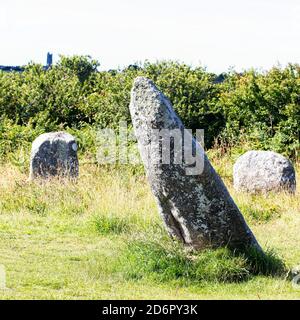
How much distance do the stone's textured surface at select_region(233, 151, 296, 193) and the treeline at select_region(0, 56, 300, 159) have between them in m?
3.74

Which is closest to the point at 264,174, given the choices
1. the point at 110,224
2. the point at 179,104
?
the point at 110,224

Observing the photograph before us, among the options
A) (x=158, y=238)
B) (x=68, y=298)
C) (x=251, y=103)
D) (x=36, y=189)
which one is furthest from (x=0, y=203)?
(x=251, y=103)

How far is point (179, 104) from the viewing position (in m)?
19.8

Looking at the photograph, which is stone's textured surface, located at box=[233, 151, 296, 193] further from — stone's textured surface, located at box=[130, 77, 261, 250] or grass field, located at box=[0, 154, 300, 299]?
stone's textured surface, located at box=[130, 77, 261, 250]

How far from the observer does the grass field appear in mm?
7672

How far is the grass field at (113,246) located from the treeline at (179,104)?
156 inches

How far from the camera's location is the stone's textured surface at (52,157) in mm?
14648

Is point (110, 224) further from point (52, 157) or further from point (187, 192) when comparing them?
point (52, 157)

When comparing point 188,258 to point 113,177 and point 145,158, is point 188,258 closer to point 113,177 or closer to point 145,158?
point 145,158

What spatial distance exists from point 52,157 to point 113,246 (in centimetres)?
522

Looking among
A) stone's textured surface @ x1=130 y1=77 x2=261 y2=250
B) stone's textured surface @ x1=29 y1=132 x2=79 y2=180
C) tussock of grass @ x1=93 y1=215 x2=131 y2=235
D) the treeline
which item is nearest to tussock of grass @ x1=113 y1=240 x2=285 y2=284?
stone's textured surface @ x1=130 y1=77 x2=261 y2=250

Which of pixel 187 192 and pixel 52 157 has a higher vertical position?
pixel 52 157

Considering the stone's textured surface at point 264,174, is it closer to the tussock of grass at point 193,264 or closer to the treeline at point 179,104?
the treeline at point 179,104

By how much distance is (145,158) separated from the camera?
8281 mm
